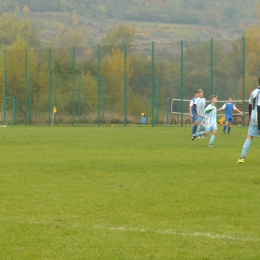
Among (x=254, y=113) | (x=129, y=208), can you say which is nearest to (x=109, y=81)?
(x=254, y=113)

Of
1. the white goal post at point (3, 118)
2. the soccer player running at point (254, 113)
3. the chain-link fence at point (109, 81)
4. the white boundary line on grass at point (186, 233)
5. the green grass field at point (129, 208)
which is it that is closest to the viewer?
the green grass field at point (129, 208)

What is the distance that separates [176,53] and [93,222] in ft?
156

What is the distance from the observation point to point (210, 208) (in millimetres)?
10414

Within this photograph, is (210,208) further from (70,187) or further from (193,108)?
(193,108)

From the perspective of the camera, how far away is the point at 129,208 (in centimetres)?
1046

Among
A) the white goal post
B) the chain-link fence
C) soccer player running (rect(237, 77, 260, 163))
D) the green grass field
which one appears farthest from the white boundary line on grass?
the white goal post

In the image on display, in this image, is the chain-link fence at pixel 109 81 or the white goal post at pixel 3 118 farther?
the white goal post at pixel 3 118

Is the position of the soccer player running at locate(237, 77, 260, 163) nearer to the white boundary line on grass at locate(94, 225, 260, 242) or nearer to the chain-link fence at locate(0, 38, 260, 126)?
the white boundary line on grass at locate(94, 225, 260, 242)

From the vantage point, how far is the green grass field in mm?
7910

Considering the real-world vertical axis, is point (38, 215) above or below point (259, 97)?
below

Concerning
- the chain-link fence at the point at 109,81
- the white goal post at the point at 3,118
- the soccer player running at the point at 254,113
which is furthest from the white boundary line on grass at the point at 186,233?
the white goal post at the point at 3,118

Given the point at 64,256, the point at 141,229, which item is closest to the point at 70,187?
the point at 141,229

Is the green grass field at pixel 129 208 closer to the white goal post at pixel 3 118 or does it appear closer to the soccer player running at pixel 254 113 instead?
the soccer player running at pixel 254 113

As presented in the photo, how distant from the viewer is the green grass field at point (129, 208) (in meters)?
7.91
